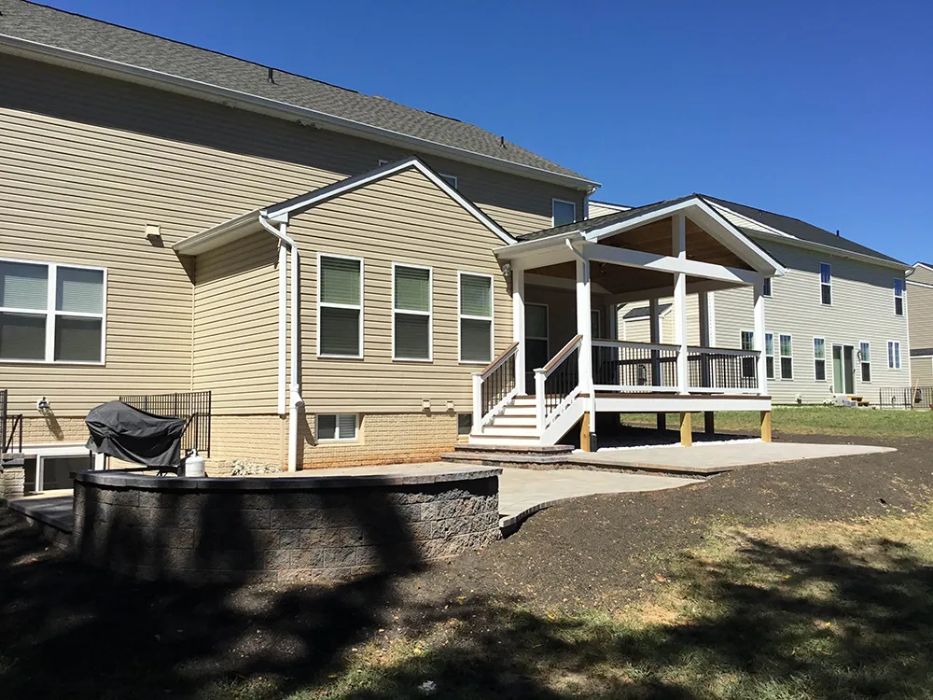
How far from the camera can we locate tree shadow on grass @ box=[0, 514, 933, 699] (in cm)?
412

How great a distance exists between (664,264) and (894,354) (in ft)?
80.4

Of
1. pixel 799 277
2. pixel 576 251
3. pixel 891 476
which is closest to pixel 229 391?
pixel 576 251

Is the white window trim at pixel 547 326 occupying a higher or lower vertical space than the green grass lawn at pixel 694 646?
higher

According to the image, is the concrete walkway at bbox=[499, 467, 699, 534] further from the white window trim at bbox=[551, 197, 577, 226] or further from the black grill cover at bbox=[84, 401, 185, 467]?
the white window trim at bbox=[551, 197, 577, 226]

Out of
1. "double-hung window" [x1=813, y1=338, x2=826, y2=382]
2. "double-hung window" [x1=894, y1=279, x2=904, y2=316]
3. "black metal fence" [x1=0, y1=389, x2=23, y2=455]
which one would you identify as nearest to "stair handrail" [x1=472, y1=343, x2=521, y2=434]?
"black metal fence" [x1=0, y1=389, x2=23, y2=455]

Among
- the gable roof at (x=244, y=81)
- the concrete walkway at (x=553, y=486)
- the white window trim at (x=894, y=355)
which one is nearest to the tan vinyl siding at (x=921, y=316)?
the white window trim at (x=894, y=355)

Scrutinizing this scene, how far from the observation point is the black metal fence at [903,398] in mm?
32500

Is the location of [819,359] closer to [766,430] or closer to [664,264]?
[766,430]

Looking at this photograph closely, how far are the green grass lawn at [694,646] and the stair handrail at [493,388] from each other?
6843mm

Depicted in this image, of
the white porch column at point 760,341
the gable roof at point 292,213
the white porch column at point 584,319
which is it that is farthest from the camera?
the white porch column at point 760,341

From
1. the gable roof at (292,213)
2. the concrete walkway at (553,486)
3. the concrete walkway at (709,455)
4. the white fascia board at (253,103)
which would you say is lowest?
the concrete walkway at (553,486)

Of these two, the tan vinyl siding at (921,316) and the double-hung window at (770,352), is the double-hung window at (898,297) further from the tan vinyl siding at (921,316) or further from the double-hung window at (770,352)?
the double-hung window at (770,352)

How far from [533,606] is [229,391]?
8194 mm

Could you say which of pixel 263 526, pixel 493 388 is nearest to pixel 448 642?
pixel 263 526
